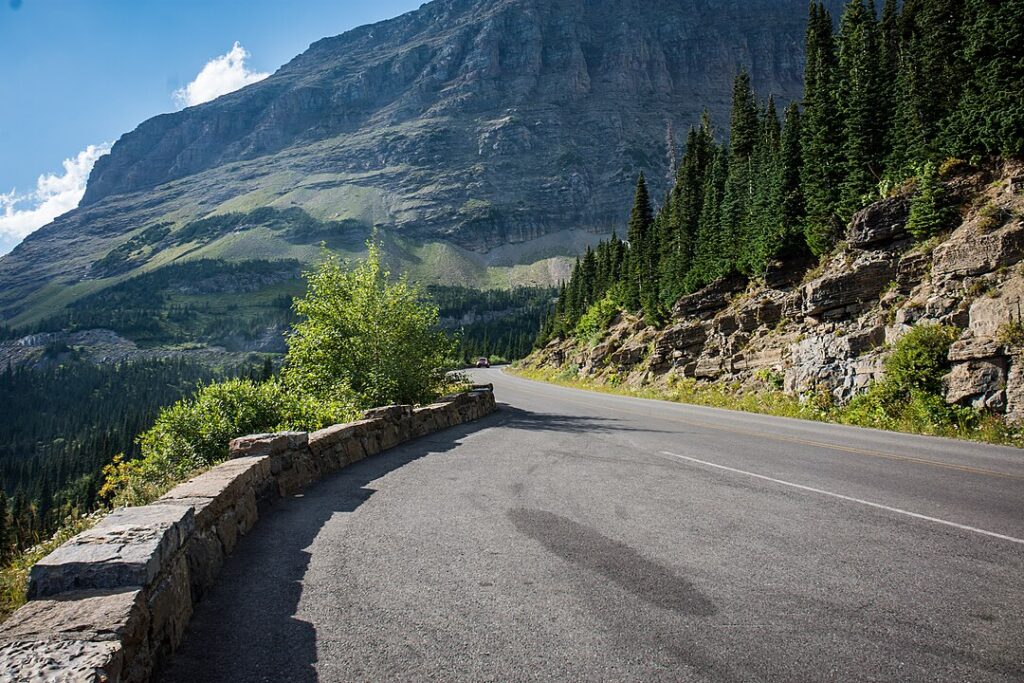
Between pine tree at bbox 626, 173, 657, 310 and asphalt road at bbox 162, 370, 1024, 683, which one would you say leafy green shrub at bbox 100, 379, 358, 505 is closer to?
asphalt road at bbox 162, 370, 1024, 683

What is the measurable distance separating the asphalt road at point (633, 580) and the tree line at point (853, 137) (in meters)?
17.4

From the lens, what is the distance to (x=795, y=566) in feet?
16.3

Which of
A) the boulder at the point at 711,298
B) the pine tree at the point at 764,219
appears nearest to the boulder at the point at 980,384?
the pine tree at the point at 764,219

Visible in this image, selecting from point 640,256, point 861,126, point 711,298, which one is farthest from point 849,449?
point 640,256

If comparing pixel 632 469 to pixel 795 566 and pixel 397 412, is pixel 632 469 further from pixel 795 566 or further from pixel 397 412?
pixel 397 412

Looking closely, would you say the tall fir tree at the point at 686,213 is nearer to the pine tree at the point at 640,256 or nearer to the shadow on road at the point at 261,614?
the pine tree at the point at 640,256

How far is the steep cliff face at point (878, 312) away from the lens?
14680 millimetres

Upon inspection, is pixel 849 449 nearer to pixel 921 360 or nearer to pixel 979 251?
pixel 921 360

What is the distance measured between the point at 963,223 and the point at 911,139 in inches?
234

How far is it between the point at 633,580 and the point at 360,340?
16905 mm

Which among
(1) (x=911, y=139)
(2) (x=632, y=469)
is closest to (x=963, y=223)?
(1) (x=911, y=139)

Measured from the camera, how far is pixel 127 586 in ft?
12.0

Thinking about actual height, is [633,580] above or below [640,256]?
below

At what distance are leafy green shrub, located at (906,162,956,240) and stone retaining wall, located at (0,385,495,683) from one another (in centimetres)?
2356
